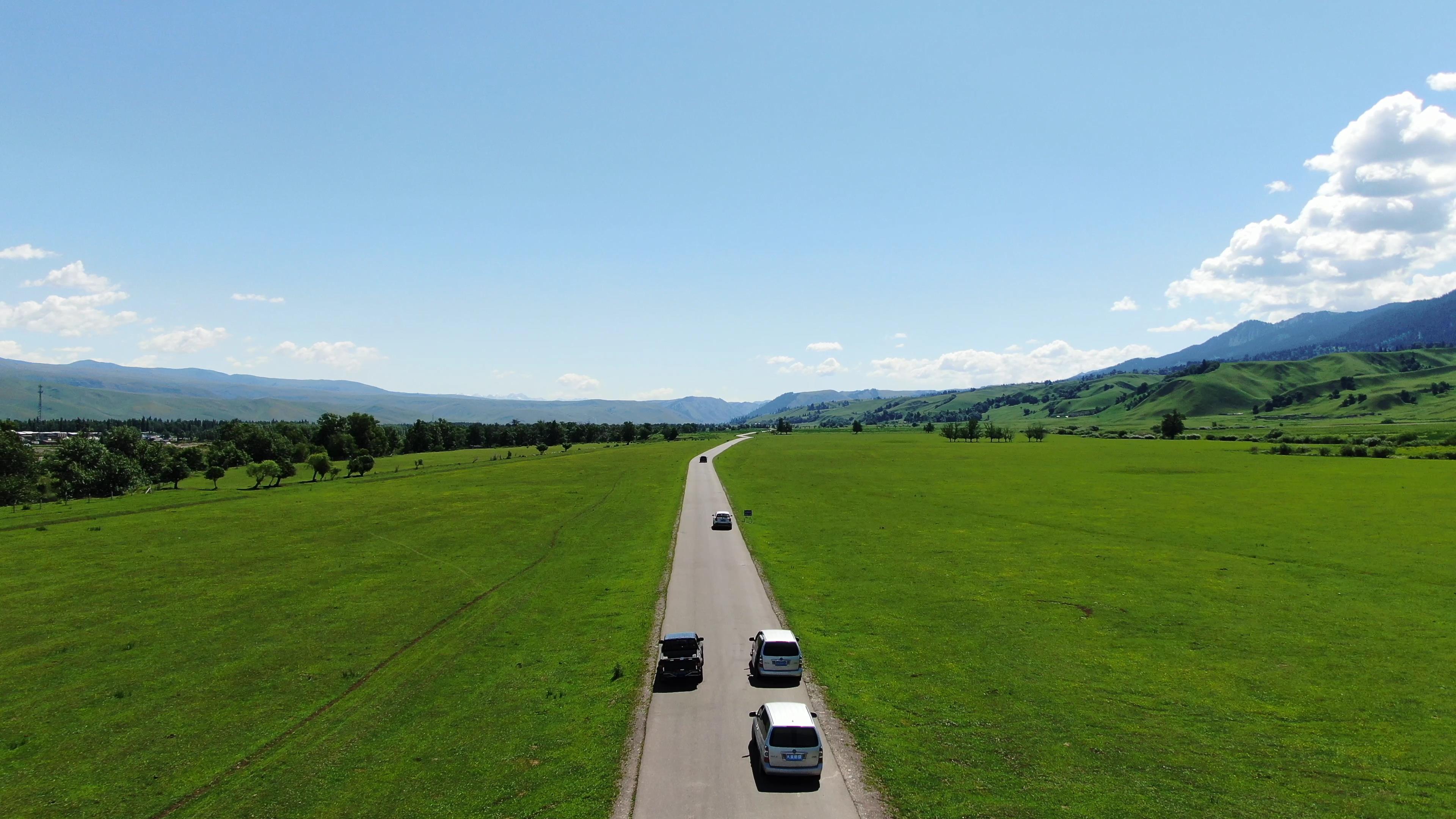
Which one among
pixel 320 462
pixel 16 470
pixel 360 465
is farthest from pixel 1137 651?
pixel 16 470

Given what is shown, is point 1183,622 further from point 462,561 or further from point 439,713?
point 462,561

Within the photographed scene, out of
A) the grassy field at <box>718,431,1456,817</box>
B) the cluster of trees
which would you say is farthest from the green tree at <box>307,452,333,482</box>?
the grassy field at <box>718,431,1456,817</box>

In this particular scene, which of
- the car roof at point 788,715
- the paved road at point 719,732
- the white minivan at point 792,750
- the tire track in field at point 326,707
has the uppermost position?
the car roof at point 788,715

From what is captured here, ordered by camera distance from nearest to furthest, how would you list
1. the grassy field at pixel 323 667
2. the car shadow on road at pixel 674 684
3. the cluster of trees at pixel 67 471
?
the grassy field at pixel 323 667 < the car shadow on road at pixel 674 684 < the cluster of trees at pixel 67 471

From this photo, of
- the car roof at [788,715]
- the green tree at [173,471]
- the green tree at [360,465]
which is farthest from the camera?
the green tree at [360,465]

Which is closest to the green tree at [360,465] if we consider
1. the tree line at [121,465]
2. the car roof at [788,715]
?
the tree line at [121,465]

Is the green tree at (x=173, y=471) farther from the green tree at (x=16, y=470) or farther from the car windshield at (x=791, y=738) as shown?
the car windshield at (x=791, y=738)

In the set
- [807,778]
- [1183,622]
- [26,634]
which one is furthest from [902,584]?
[26,634]
